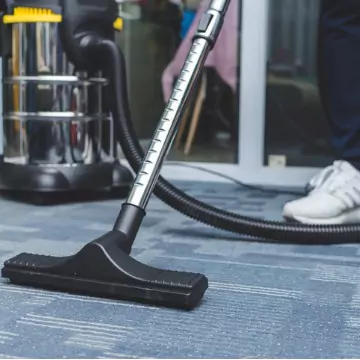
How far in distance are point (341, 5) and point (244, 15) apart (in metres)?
0.76

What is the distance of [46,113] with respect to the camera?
164 cm

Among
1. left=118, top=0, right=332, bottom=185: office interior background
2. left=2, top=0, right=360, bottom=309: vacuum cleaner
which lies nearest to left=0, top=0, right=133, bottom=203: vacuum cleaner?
left=2, top=0, right=360, bottom=309: vacuum cleaner

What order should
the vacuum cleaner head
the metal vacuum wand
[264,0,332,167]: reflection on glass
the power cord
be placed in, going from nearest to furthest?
the vacuum cleaner head, the metal vacuum wand, the power cord, [264,0,332,167]: reflection on glass

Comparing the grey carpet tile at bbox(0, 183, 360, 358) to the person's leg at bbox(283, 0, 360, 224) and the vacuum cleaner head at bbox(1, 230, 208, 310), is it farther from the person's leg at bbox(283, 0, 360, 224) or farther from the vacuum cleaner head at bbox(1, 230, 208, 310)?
the person's leg at bbox(283, 0, 360, 224)

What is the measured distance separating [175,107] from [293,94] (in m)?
1.18

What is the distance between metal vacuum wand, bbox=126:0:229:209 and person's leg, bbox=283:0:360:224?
1.23 ft

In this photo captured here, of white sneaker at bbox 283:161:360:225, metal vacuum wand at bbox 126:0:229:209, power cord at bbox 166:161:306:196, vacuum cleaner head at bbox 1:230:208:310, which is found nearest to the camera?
vacuum cleaner head at bbox 1:230:208:310

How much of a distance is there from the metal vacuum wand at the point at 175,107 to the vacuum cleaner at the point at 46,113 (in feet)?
2.10

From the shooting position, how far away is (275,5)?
2080 mm

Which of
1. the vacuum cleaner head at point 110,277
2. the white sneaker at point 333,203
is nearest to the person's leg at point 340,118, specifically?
the white sneaker at point 333,203

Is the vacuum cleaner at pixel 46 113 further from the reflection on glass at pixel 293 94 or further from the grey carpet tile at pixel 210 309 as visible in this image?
the reflection on glass at pixel 293 94

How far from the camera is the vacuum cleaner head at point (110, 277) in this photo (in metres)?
0.82

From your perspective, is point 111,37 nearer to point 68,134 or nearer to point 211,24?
point 68,134

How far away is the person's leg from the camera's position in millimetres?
1315
